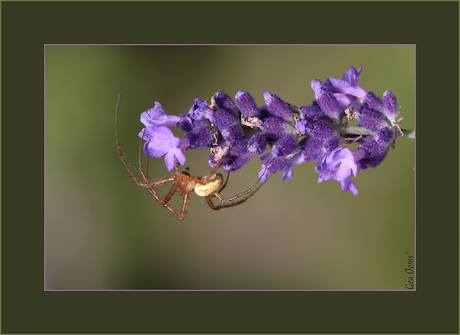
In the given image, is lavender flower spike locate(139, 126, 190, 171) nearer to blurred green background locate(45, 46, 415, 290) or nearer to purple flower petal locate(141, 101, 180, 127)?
purple flower petal locate(141, 101, 180, 127)

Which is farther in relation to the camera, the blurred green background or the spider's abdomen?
the blurred green background

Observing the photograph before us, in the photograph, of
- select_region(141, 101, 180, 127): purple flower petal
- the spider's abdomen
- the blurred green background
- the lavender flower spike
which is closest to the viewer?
the lavender flower spike

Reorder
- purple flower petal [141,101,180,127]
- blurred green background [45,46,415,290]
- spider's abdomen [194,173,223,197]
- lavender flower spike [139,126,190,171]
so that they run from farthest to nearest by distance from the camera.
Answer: blurred green background [45,46,415,290]
spider's abdomen [194,173,223,197]
purple flower petal [141,101,180,127]
lavender flower spike [139,126,190,171]

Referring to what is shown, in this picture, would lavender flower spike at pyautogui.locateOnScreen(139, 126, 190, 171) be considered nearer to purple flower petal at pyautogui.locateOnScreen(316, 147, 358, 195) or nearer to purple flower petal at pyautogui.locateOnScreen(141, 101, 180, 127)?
purple flower petal at pyautogui.locateOnScreen(141, 101, 180, 127)

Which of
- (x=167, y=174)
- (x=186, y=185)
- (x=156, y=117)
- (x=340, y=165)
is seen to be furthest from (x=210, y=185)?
(x=167, y=174)

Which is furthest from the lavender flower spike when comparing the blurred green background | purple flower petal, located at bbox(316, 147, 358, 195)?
the blurred green background

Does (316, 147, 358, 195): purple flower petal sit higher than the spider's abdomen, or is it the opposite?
(316, 147, 358, 195): purple flower petal

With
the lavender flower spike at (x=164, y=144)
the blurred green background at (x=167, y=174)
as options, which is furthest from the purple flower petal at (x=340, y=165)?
the blurred green background at (x=167, y=174)

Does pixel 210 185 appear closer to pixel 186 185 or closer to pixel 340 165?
pixel 186 185
